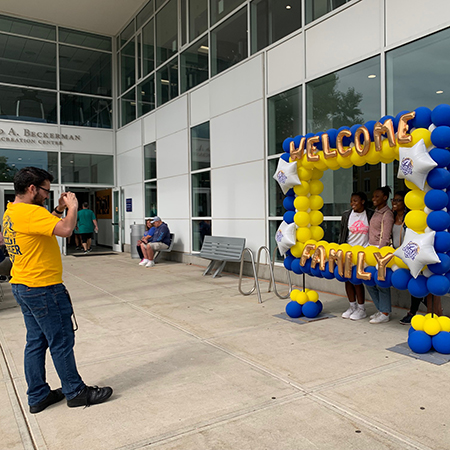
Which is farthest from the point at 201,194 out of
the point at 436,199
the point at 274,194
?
the point at 436,199

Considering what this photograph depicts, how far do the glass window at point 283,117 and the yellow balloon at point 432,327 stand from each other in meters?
5.00

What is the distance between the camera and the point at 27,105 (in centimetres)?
1622

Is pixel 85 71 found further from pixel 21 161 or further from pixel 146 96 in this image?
pixel 21 161

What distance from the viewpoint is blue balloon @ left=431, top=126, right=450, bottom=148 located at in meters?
4.17

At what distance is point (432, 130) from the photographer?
437 cm

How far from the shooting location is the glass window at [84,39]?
17109 mm

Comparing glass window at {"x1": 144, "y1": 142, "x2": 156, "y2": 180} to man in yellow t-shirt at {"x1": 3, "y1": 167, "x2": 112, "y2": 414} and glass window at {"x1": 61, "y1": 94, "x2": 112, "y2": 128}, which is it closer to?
glass window at {"x1": 61, "y1": 94, "x2": 112, "y2": 128}

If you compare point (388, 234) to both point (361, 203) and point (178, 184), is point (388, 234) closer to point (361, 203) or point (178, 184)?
point (361, 203)

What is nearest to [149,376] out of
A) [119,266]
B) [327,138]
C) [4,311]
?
[327,138]

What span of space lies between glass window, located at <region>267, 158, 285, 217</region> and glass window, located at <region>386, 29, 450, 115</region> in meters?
2.93

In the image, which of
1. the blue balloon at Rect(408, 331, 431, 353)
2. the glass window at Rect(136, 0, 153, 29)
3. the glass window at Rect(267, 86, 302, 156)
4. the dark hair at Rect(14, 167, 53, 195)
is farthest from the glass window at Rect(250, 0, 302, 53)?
the dark hair at Rect(14, 167, 53, 195)

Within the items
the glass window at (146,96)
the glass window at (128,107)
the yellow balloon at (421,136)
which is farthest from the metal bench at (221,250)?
the glass window at (128,107)

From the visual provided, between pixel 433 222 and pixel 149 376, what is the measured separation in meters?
3.10

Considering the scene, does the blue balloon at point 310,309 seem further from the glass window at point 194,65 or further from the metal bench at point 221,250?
the glass window at point 194,65
